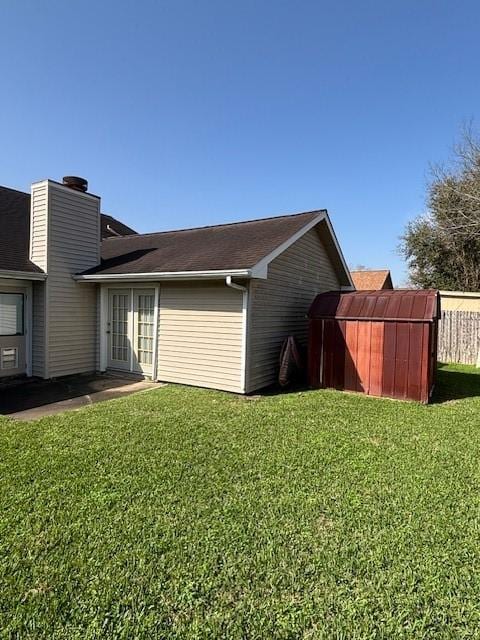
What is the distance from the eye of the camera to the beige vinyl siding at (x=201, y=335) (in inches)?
295

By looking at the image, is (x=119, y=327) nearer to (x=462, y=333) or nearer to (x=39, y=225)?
(x=39, y=225)

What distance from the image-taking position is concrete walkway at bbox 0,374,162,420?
6.17 metres

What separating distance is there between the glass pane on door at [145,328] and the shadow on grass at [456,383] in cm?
639

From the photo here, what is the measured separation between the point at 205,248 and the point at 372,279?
2023cm

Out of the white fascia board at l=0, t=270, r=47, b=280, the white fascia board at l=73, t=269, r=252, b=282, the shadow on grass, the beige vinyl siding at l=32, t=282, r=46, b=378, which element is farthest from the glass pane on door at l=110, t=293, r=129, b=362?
the shadow on grass

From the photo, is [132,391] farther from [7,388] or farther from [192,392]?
[7,388]

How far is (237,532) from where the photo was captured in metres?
2.82

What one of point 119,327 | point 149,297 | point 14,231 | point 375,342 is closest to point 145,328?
point 149,297

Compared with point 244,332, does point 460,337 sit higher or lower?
lower

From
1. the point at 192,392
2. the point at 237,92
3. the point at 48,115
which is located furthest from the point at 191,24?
the point at 192,392

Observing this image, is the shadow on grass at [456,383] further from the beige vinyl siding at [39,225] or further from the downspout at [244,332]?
the beige vinyl siding at [39,225]

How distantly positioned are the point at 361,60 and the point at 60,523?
12.1m

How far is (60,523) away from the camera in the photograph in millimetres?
2881

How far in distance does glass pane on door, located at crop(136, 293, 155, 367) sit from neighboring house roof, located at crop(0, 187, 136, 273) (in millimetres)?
2417
